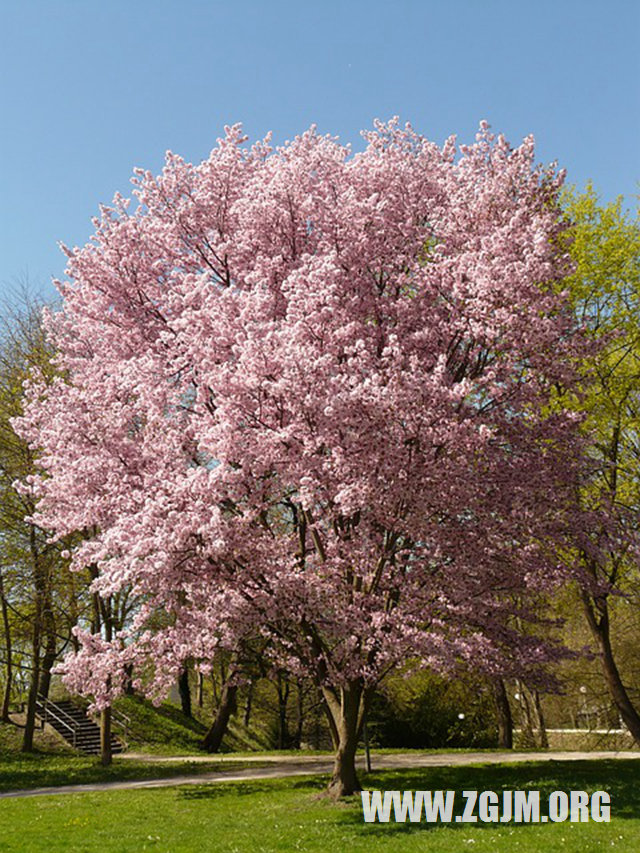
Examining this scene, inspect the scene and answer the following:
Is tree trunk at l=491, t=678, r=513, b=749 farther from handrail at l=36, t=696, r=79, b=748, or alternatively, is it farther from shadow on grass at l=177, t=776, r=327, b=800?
handrail at l=36, t=696, r=79, b=748

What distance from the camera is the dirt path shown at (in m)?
20.6

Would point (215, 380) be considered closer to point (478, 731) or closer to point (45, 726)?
point (45, 726)

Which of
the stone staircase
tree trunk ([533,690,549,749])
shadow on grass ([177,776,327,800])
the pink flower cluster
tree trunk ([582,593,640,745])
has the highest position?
the pink flower cluster

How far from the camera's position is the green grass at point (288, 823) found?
11.8 meters

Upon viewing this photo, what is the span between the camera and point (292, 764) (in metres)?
25.0

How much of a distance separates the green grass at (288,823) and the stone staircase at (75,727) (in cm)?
1285

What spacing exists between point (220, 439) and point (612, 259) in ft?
54.2

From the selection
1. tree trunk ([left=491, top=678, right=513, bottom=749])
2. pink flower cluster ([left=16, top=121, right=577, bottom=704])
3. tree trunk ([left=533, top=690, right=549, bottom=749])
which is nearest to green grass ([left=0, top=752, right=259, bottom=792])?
pink flower cluster ([left=16, top=121, right=577, bottom=704])

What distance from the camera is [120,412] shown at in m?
16.5

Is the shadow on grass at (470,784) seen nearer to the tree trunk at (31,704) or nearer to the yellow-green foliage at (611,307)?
the yellow-green foliage at (611,307)

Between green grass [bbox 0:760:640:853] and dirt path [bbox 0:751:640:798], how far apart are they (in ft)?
5.67

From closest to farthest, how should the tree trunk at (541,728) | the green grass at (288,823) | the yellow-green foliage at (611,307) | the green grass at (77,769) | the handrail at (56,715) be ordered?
the green grass at (288,823) < the green grass at (77,769) < the yellow-green foliage at (611,307) < the handrail at (56,715) < the tree trunk at (541,728)

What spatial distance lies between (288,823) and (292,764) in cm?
1185

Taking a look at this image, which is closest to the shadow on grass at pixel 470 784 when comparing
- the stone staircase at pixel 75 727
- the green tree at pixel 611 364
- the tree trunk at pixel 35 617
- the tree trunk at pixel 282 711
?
the green tree at pixel 611 364
